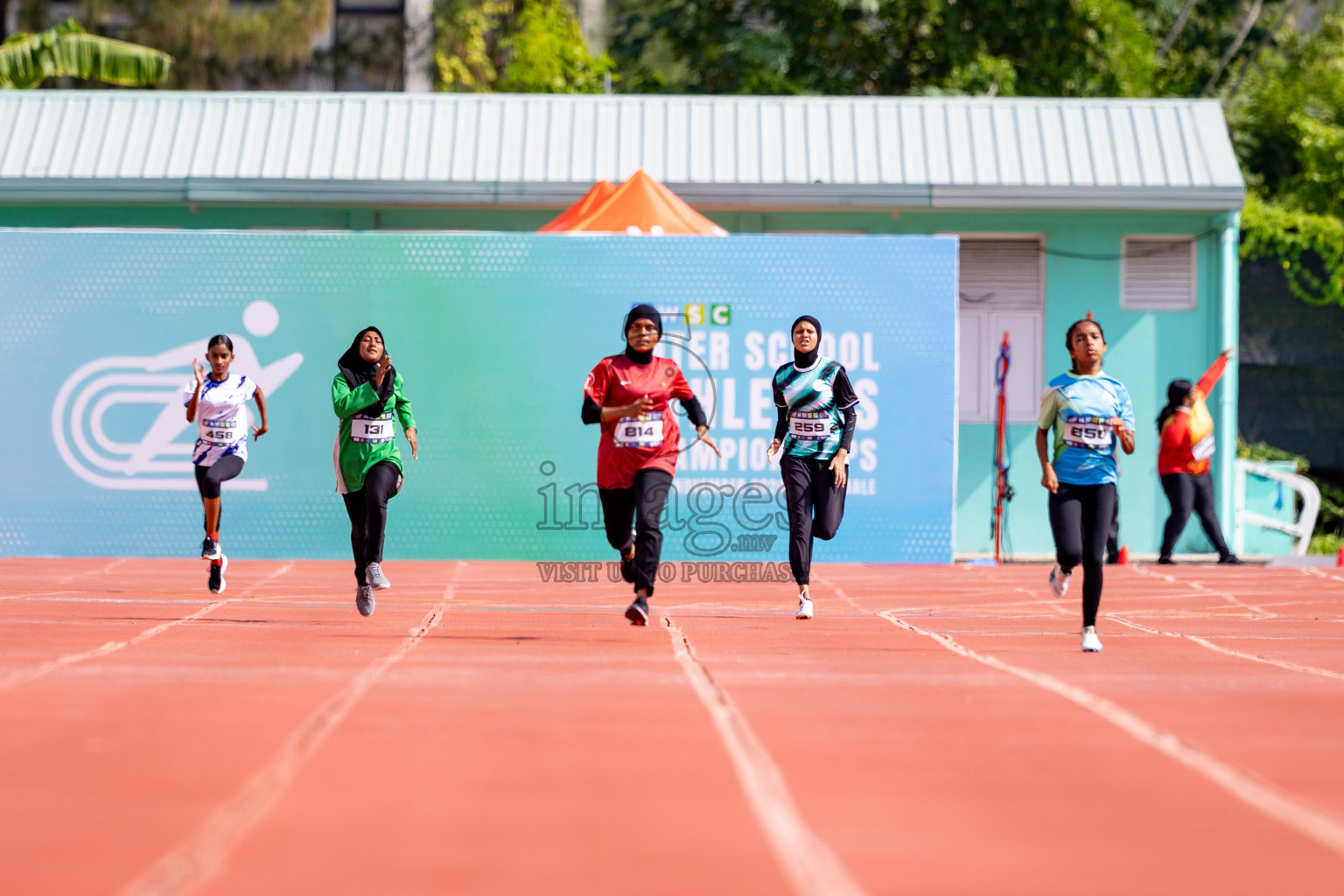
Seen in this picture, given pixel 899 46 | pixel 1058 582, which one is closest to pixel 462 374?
pixel 1058 582

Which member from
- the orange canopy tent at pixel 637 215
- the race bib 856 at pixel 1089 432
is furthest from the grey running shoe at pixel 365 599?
the orange canopy tent at pixel 637 215

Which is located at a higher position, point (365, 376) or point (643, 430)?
point (365, 376)

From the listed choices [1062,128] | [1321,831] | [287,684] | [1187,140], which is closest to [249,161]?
[1062,128]

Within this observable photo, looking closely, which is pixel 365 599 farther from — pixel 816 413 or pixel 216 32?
pixel 216 32

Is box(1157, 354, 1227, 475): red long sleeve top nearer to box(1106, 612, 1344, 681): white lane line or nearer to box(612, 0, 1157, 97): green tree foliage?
box(1106, 612, 1344, 681): white lane line

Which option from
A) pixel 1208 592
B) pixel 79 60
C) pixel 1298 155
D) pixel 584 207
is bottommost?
pixel 1208 592

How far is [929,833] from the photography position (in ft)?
14.3

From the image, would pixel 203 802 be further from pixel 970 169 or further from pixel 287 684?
pixel 970 169

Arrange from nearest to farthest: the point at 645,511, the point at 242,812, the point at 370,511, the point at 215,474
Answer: the point at 242,812, the point at 645,511, the point at 370,511, the point at 215,474

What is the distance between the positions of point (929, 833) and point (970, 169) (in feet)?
45.2

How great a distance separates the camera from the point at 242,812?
14.7 ft

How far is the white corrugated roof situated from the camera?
17.2 meters

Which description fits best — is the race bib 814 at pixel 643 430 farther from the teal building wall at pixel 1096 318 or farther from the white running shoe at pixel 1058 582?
the teal building wall at pixel 1096 318

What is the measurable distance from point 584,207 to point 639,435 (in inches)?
265
